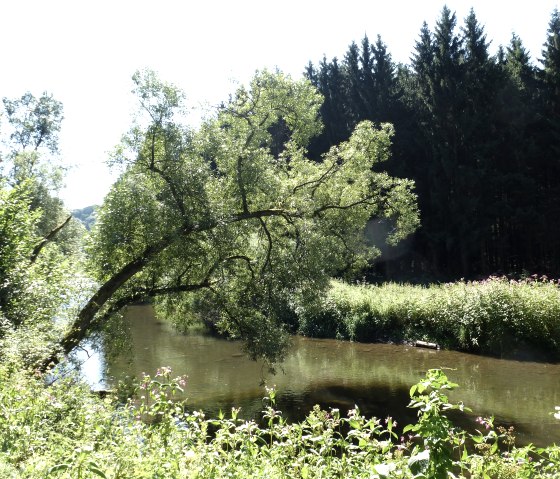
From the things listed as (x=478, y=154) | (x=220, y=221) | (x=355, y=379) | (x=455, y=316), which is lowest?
(x=355, y=379)

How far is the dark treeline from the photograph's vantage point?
32.0 m

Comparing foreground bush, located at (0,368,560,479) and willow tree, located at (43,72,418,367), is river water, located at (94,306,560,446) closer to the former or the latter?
willow tree, located at (43,72,418,367)

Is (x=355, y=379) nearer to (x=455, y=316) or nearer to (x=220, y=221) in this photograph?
(x=455, y=316)

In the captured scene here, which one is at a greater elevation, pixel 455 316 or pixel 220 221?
pixel 220 221

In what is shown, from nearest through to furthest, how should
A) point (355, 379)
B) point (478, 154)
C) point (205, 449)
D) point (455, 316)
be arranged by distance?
point (205, 449)
point (355, 379)
point (455, 316)
point (478, 154)

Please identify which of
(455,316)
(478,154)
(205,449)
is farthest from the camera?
(478,154)

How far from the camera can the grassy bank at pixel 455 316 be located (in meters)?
16.8

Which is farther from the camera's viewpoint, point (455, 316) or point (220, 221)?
point (455, 316)

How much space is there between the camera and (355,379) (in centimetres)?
1558

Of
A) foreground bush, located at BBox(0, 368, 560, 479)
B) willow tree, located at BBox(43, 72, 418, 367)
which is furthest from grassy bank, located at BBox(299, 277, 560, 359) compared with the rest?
foreground bush, located at BBox(0, 368, 560, 479)

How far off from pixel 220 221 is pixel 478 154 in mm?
24790

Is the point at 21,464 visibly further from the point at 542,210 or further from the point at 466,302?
the point at 542,210

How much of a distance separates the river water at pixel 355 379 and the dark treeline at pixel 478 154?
16.1 meters

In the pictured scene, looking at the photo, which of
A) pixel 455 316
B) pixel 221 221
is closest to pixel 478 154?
pixel 455 316
